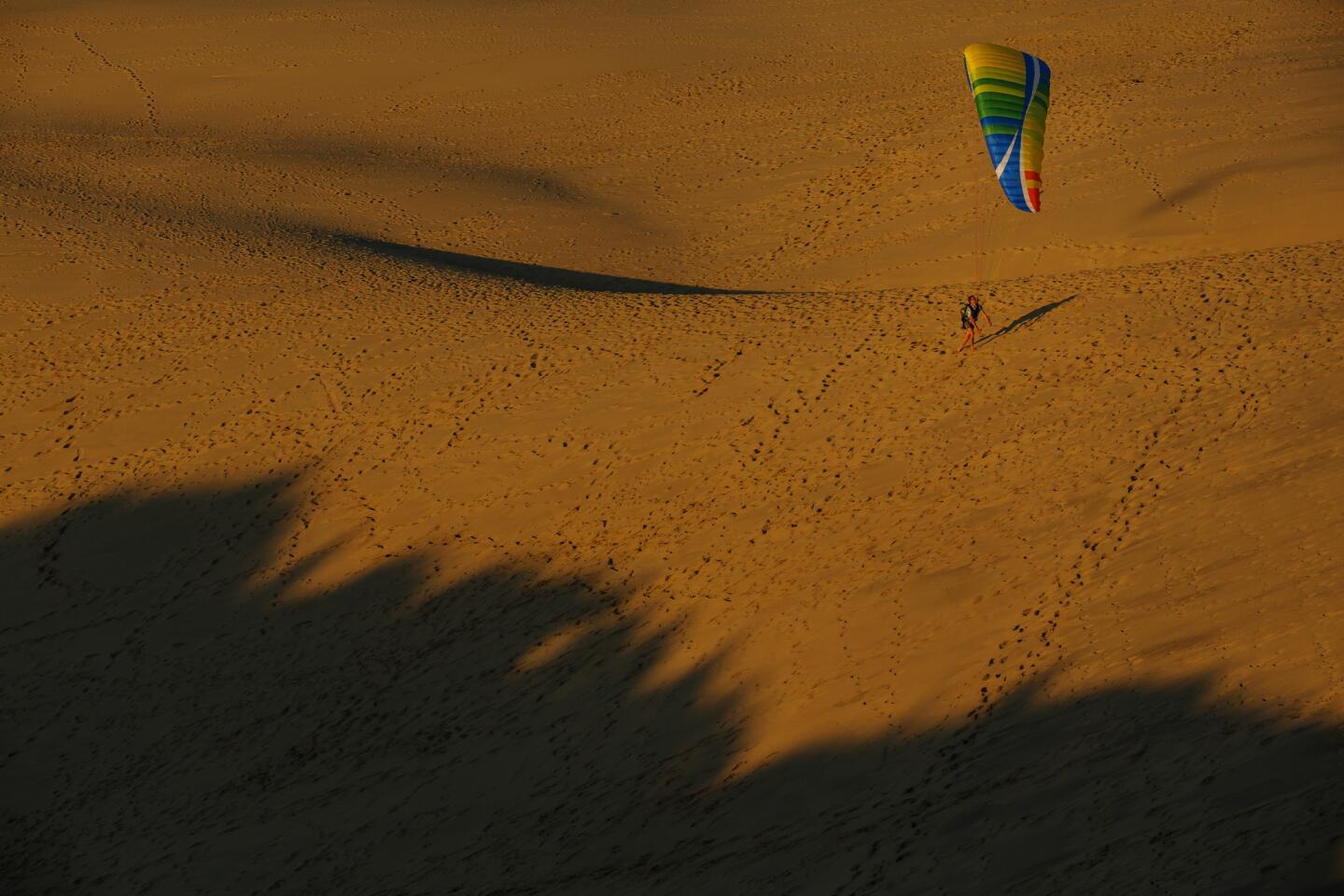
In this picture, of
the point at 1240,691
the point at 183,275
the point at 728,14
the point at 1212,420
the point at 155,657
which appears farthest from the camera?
the point at 728,14

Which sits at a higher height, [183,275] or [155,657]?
[183,275]

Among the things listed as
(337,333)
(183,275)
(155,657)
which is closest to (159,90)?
(183,275)

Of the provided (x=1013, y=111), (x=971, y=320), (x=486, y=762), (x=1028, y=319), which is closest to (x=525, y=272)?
(x=971, y=320)

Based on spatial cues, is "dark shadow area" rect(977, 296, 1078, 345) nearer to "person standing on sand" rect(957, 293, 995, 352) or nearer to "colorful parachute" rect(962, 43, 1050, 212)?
"person standing on sand" rect(957, 293, 995, 352)

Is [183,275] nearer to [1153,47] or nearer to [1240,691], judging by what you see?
[1240,691]

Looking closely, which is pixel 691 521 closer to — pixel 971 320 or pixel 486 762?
pixel 486 762
